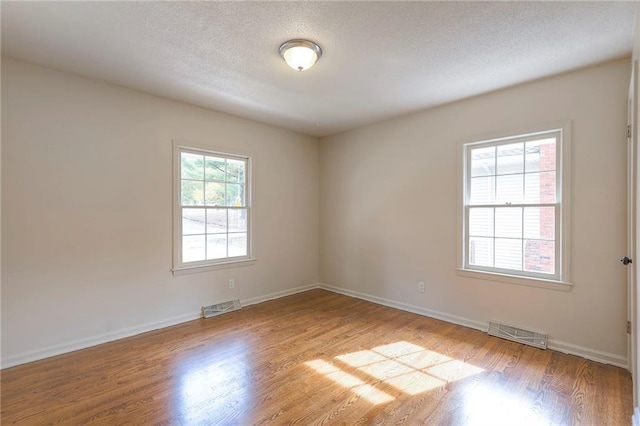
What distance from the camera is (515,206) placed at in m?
3.10

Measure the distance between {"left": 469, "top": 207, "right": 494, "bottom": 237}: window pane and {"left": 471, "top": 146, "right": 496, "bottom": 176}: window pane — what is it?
0.42 meters

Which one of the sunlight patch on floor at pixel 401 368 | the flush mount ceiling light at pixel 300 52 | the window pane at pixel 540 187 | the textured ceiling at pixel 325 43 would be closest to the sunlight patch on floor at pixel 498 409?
the sunlight patch on floor at pixel 401 368

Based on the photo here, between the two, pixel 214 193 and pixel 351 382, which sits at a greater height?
pixel 214 193

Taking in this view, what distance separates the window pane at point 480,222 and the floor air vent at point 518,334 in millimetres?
969

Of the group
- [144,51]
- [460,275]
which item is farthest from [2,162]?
[460,275]

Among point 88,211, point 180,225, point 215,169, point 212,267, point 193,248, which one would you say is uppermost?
point 215,169

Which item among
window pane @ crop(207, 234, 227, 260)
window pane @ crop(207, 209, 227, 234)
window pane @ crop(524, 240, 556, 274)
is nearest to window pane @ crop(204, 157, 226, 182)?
window pane @ crop(207, 209, 227, 234)

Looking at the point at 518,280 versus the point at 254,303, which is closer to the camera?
the point at 518,280

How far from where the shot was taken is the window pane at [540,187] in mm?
2881

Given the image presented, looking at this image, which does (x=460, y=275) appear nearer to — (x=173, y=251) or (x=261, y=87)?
(x=261, y=87)

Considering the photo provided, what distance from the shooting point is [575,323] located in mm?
2715

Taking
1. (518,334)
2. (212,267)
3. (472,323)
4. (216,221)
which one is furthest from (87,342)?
(518,334)

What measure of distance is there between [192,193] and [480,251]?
138 inches

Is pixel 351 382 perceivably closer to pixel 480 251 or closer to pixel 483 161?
pixel 480 251
